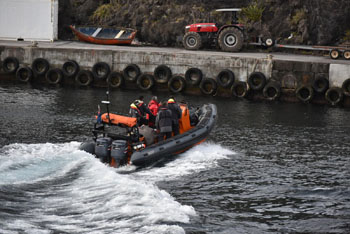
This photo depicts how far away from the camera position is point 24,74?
30.2m

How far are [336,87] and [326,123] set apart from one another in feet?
14.1

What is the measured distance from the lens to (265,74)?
27906mm

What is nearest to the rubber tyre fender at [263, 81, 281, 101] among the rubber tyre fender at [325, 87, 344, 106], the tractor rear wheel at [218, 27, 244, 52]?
the rubber tyre fender at [325, 87, 344, 106]

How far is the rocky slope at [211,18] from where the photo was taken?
3253cm

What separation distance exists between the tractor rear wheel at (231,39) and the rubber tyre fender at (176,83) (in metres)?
3.60

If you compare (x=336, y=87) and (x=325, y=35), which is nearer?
(x=336, y=87)

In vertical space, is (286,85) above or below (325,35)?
below

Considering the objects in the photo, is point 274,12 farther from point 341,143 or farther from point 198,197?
point 198,197

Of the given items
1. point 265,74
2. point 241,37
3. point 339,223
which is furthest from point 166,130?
point 241,37

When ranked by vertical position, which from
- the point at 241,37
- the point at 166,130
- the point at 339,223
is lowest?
the point at 339,223

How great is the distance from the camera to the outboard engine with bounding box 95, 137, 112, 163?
627 inches

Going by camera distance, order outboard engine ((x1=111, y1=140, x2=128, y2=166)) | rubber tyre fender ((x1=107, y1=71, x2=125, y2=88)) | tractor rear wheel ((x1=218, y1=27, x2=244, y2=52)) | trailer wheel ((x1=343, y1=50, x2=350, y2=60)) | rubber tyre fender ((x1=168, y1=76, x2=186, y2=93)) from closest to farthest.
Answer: outboard engine ((x1=111, y1=140, x2=128, y2=166)) < rubber tyre fender ((x1=168, y1=76, x2=186, y2=93)) < trailer wheel ((x1=343, y1=50, x2=350, y2=60)) < rubber tyre fender ((x1=107, y1=71, x2=125, y2=88)) < tractor rear wheel ((x1=218, y1=27, x2=244, y2=52))

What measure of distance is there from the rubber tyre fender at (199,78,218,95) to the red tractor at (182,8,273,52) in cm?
328

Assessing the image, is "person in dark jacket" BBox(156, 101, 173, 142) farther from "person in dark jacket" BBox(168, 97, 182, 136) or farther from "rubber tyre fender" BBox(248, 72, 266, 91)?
"rubber tyre fender" BBox(248, 72, 266, 91)
